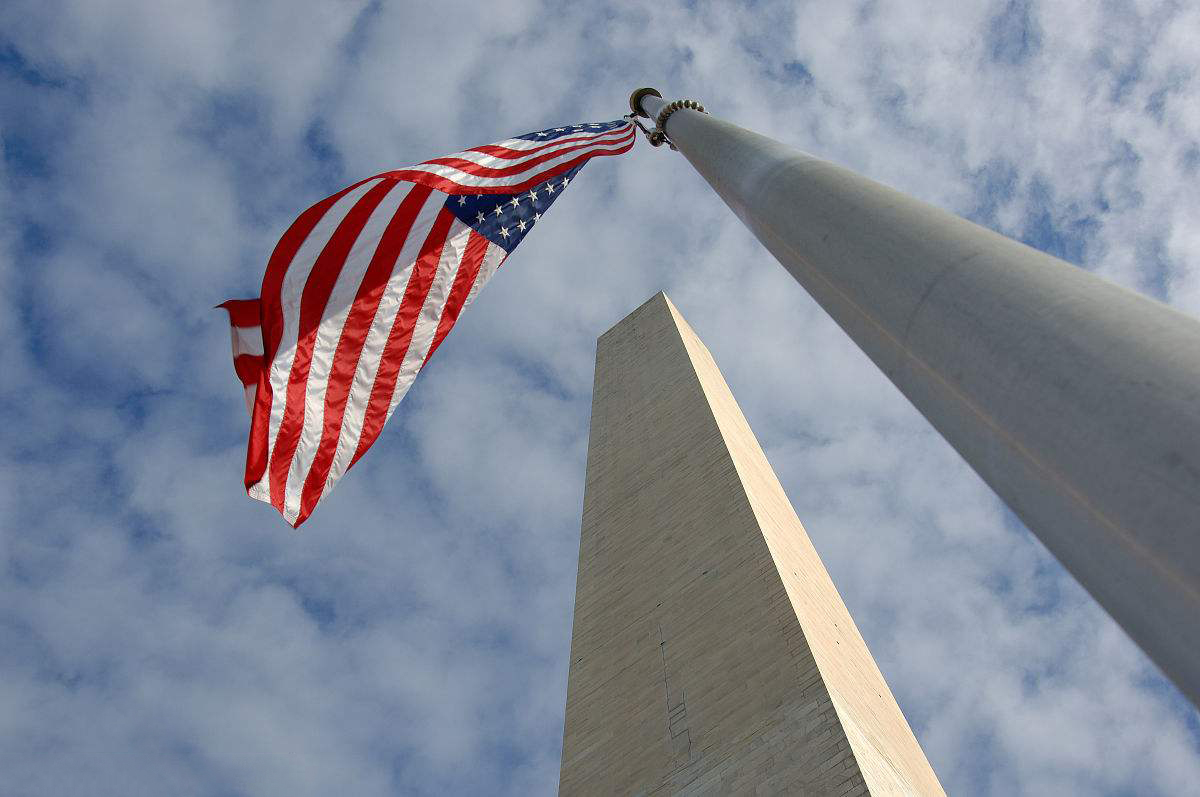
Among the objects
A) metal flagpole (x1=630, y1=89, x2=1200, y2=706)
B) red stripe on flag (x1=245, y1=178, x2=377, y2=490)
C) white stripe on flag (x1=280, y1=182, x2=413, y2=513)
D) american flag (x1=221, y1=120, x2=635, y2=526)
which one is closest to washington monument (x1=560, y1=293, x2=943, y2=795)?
american flag (x1=221, y1=120, x2=635, y2=526)

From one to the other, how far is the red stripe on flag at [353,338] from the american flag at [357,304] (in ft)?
0.03

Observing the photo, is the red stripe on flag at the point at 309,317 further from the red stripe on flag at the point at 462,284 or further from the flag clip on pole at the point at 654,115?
the flag clip on pole at the point at 654,115

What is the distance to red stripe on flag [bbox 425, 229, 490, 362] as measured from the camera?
10.3 meters

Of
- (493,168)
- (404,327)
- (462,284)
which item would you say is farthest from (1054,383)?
(493,168)

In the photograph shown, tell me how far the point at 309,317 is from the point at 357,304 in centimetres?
50

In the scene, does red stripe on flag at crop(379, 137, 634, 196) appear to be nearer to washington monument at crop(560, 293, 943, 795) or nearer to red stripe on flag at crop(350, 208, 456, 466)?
red stripe on flag at crop(350, 208, 456, 466)

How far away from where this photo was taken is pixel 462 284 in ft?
34.0

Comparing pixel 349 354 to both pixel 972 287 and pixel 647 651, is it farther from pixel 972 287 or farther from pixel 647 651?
pixel 972 287

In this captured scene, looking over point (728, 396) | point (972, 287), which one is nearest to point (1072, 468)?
point (972, 287)

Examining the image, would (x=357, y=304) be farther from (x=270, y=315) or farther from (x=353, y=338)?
(x=270, y=315)

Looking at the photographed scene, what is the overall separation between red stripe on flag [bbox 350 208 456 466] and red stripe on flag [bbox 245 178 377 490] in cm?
102

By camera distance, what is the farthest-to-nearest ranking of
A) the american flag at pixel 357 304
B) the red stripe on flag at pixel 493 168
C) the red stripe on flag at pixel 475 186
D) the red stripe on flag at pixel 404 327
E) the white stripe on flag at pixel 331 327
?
the red stripe on flag at pixel 493 168 < the red stripe on flag at pixel 404 327 < the red stripe on flag at pixel 475 186 < the white stripe on flag at pixel 331 327 < the american flag at pixel 357 304

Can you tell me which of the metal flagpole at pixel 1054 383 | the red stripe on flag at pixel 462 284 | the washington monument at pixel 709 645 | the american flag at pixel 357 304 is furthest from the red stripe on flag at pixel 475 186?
the metal flagpole at pixel 1054 383

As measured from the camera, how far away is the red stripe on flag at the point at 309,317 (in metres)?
8.98
